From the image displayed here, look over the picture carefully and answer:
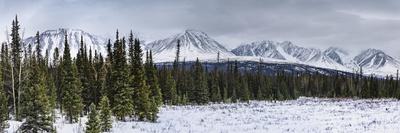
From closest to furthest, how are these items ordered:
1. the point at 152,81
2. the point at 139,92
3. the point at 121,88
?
the point at 121,88
the point at 139,92
the point at 152,81

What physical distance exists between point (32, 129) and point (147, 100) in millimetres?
20063

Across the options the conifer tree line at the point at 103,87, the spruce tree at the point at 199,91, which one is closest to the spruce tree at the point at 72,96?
the conifer tree line at the point at 103,87

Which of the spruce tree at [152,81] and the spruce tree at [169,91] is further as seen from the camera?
the spruce tree at [169,91]

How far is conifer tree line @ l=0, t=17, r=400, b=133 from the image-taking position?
3600cm

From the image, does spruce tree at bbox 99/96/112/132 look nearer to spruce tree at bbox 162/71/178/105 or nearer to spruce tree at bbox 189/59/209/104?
spruce tree at bbox 162/71/178/105

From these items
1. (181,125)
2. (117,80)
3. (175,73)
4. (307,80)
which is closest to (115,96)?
(117,80)

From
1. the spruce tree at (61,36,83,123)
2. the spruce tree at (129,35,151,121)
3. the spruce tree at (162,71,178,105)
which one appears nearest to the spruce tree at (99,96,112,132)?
the spruce tree at (61,36,83,123)

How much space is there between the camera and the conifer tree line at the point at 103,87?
36000mm

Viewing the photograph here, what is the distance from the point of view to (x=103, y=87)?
55531 mm

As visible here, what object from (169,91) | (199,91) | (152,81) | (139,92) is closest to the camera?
(139,92)

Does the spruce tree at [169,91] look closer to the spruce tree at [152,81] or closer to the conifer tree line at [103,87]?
the conifer tree line at [103,87]

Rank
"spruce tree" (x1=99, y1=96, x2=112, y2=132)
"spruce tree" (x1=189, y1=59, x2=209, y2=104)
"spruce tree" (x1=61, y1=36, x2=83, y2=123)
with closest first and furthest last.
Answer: "spruce tree" (x1=99, y1=96, x2=112, y2=132), "spruce tree" (x1=61, y1=36, x2=83, y2=123), "spruce tree" (x1=189, y1=59, x2=209, y2=104)

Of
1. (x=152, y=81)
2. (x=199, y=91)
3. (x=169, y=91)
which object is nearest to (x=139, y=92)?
(x=152, y=81)

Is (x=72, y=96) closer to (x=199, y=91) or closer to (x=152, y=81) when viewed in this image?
(x=152, y=81)
